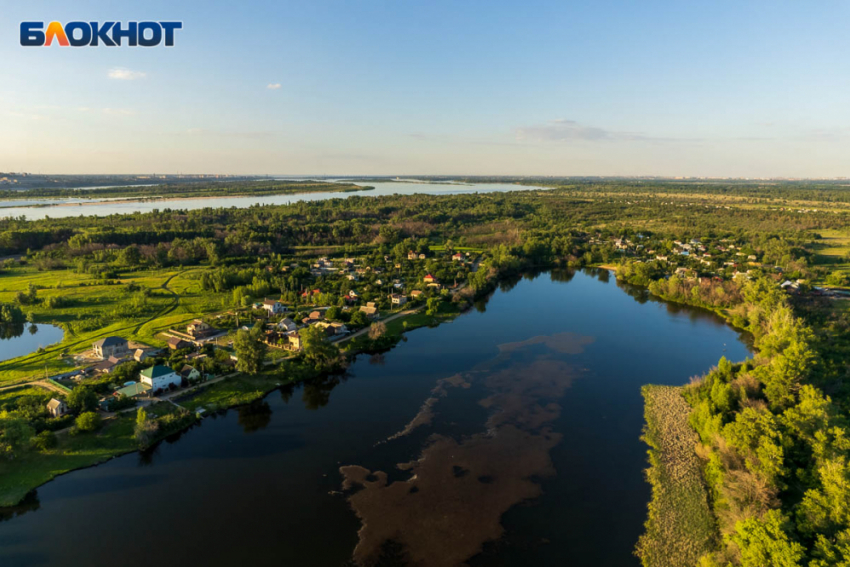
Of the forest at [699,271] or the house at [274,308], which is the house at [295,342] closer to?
the house at [274,308]

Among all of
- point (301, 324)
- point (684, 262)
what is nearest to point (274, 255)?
point (301, 324)

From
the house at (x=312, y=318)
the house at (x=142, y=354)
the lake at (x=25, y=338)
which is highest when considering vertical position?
the house at (x=312, y=318)

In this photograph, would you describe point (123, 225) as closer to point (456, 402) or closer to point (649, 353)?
point (456, 402)

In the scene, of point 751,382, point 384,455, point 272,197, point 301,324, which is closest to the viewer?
point 384,455

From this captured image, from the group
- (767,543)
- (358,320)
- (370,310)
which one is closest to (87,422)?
(358,320)

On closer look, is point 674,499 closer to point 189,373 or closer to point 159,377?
point 189,373

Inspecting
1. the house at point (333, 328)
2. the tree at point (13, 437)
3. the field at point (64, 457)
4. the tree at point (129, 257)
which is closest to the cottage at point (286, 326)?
the house at point (333, 328)

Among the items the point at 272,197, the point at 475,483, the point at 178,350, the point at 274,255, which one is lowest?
the point at 475,483
